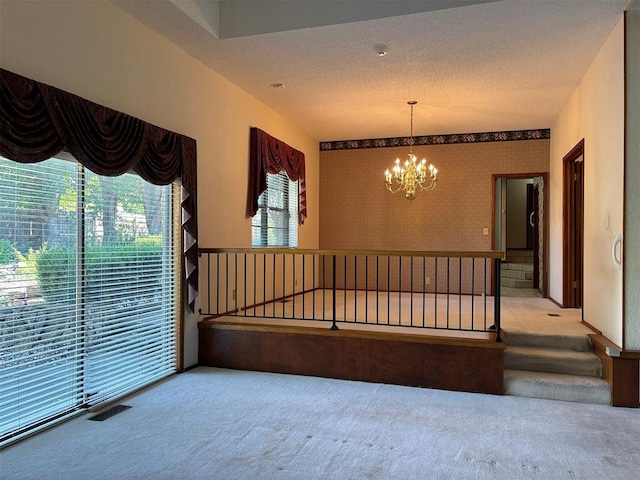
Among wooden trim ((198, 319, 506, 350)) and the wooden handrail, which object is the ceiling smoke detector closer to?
the wooden handrail

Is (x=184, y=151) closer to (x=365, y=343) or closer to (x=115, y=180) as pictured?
(x=115, y=180)

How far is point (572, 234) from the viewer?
5.76 meters

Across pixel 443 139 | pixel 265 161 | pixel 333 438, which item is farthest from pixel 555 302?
pixel 333 438

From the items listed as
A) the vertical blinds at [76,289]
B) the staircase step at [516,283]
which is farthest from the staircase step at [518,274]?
the vertical blinds at [76,289]

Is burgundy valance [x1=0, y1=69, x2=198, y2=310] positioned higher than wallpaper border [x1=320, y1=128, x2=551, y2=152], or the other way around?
wallpaper border [x1=320, y1=128, x2=551, y2=152]

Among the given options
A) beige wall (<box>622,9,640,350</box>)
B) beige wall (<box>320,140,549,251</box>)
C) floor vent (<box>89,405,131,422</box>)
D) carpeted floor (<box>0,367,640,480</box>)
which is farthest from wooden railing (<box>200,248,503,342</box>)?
floor vent (<box>89,405,131,422</box>)

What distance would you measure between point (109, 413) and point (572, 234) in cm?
536

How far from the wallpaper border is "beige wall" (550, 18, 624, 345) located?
6.03 ft

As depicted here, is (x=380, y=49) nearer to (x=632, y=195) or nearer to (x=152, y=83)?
(x=152, y=83)

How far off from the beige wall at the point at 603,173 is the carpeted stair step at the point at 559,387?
396 millimetres

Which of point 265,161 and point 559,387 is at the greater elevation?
point 265,161

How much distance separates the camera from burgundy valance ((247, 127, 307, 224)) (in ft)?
18.0

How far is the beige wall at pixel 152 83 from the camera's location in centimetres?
A: 282

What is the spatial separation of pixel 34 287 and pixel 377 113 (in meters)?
4.55
